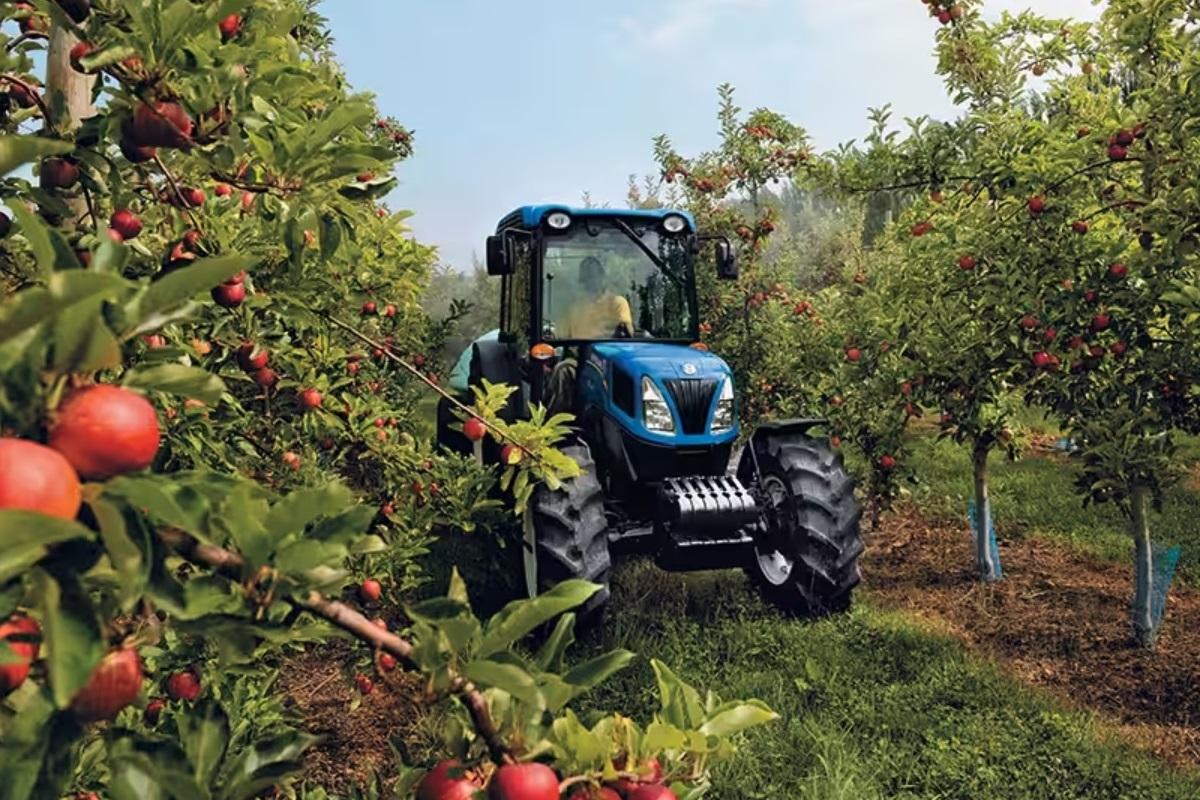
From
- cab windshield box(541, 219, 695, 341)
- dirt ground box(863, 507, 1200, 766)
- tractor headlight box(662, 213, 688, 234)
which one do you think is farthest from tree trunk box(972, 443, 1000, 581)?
tractor headlight box(662, 213, 688, 234)

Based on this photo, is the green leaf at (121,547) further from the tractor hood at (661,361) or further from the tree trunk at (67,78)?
the tractor hood at (661,361)

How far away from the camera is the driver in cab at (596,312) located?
16.3 feet

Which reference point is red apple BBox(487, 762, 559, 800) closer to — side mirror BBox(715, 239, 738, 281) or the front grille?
the front grille

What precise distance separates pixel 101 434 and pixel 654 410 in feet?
13.0

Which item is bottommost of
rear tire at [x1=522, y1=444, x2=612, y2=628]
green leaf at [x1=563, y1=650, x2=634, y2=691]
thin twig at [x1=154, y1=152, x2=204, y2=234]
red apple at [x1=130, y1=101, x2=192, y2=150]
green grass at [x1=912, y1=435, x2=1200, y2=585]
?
green grass at [x1=912, y1=435, x2=1200, y2=585]

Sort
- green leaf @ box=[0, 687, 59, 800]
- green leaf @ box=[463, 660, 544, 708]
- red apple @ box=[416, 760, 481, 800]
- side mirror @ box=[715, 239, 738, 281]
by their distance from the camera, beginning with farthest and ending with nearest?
side mirror @ box=[715, 239, 738, 281], red apple @ box=[416, 760, 481, 800], green leaf @ box=[463, 660, 544, 708], green leaf @ box=[0, 687, 59, 800]

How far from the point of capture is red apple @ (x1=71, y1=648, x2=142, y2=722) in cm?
75

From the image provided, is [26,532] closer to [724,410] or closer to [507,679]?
[507,679]

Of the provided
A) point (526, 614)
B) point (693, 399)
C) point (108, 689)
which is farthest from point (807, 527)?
point (108, 689)

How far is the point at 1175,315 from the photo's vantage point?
388 centimetres

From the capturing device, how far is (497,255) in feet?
15.2

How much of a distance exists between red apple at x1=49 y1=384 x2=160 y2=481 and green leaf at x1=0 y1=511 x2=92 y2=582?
0.10 m

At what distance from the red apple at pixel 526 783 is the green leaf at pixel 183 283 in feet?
1.80

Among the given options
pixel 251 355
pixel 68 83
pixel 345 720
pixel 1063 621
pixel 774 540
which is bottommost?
pixel 345 720
